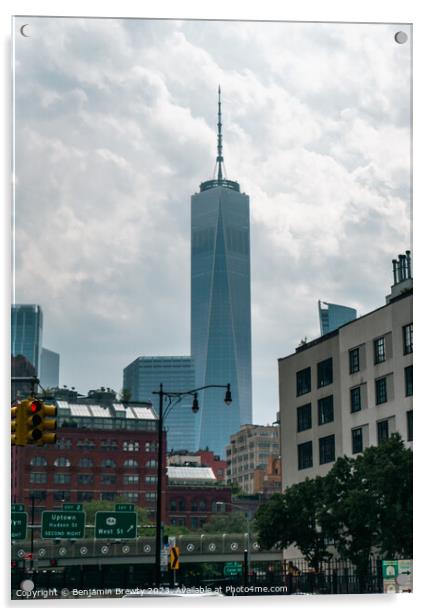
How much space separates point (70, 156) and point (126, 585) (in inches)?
318

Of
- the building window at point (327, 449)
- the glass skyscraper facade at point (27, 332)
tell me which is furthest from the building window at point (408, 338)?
the glass skyscraper facade at point (27, 332)

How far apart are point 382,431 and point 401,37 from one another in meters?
8.07

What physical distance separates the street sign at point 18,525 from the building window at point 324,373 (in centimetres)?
912

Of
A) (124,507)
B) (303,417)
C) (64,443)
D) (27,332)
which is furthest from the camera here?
(303,417)

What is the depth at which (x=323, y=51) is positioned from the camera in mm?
21688

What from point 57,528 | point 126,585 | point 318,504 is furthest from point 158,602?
point 318,504

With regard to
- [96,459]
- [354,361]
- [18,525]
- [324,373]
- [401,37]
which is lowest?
[18,525]

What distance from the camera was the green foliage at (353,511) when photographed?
2192 centimetres

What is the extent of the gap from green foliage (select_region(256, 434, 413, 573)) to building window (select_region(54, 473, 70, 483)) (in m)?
4.35

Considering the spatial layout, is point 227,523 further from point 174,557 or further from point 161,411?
point 161,411

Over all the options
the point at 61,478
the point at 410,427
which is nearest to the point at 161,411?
the point at 61,478

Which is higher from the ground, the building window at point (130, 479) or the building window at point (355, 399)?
the building window at point (355, 399)

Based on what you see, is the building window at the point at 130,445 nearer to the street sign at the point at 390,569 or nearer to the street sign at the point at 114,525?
the street sign at the point at 114,525

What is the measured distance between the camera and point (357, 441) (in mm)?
24438
